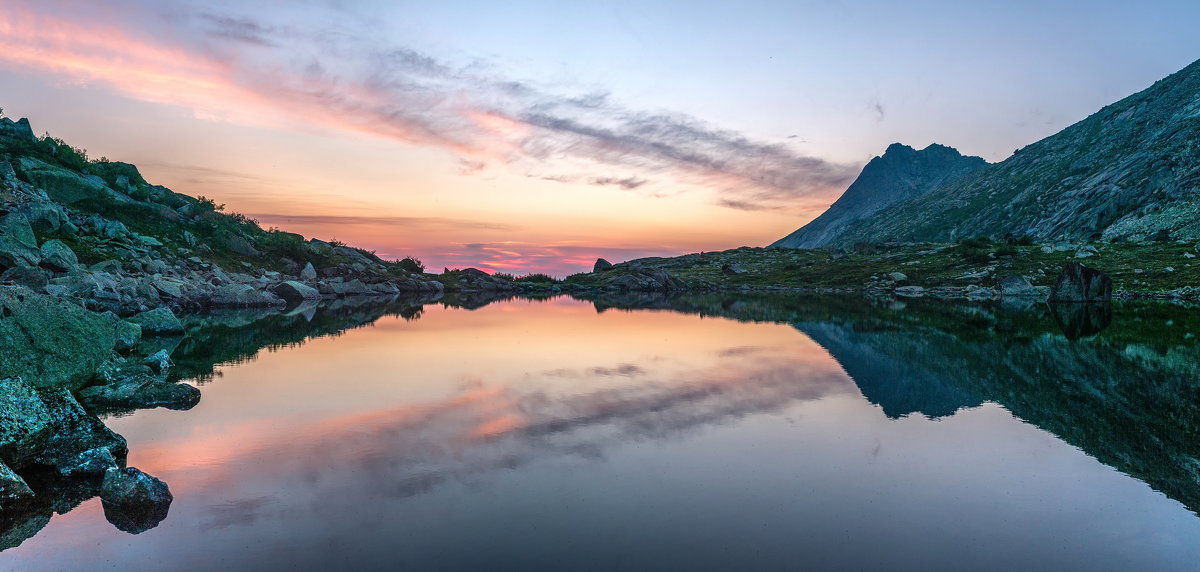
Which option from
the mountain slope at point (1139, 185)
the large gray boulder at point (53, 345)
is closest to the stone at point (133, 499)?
the large gray boulder at point (53, 345)

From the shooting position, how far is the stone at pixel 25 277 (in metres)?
38.0

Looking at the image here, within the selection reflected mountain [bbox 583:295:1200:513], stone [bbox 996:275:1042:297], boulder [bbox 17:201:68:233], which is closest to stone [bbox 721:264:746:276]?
stone [bbox 996:275:1042:297]

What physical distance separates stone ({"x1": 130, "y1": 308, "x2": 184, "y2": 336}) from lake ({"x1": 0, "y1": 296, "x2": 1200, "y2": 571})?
23.8 ft

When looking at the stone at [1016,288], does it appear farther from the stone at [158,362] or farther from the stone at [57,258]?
the stone at [57,258]

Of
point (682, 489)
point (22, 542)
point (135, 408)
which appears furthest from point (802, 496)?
point (135, 408)

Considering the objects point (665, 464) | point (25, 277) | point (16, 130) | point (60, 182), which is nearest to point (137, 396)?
point (665, 464)

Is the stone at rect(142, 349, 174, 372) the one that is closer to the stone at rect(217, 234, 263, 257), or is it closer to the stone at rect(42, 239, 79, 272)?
the stone at rect(42, 239, 79, 272)

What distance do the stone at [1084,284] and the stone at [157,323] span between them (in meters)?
97.6

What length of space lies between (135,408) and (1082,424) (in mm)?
32881

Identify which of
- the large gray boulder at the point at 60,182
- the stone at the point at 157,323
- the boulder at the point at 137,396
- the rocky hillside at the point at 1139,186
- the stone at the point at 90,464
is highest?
the rocky hillside at the point at 1139,186

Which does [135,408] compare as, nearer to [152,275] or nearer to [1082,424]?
[1082,424]

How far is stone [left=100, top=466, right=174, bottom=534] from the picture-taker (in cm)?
1097

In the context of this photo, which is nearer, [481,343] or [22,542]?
[22,542]

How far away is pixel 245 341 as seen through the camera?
37.0 metres
